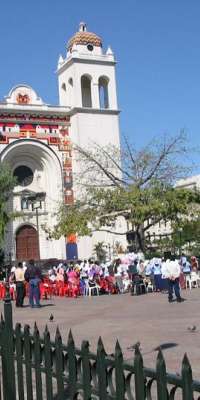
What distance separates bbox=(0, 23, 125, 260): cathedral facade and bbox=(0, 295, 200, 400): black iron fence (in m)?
38.7

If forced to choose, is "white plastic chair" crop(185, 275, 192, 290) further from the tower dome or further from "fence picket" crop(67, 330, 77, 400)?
the tower dome

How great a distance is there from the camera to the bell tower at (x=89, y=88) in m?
45.3

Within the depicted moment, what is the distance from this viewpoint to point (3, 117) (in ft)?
141

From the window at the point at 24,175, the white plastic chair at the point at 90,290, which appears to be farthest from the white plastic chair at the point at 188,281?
the window at the point at 24,175

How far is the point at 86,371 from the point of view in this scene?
3162mm

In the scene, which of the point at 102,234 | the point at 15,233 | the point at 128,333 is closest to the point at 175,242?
the point at 102,234

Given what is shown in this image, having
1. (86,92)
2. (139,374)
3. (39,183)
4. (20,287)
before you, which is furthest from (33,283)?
(86,92)

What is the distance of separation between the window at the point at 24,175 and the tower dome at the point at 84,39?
36.1 ft

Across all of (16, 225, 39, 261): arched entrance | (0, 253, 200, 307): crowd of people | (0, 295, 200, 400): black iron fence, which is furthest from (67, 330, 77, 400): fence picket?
(16, 225, 39, 261): arched entrance

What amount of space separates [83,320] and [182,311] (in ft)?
8.36

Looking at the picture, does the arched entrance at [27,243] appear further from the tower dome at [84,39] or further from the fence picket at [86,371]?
the fence picket at [86,371]

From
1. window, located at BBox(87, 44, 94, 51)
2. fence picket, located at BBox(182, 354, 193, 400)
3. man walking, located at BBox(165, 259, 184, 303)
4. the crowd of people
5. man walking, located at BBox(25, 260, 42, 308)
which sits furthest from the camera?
window, located at BBox(87, 44, 94, 51)

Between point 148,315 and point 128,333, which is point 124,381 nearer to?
point 128,333

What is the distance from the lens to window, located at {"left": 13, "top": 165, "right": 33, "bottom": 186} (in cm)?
4516
